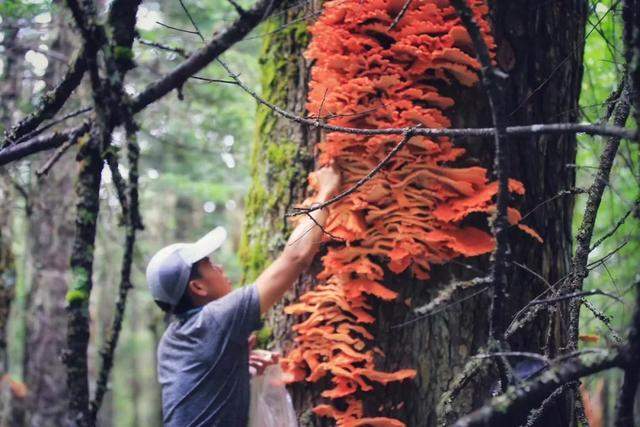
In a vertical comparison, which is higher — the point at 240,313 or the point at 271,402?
the point at 240,313

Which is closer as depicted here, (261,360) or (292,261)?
(292,261)

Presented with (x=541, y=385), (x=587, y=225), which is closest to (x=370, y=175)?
(x=541, y=385)

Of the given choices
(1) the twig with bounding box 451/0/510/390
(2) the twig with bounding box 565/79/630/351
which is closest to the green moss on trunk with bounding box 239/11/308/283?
(2) the twig with bounding box 565/79/630/351

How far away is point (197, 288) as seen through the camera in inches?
129

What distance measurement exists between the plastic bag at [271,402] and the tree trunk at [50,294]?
19.7ft

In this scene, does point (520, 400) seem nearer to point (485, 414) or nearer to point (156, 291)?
point (485, 414)

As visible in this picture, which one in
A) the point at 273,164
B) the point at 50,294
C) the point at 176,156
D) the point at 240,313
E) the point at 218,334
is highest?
the point at 176,156

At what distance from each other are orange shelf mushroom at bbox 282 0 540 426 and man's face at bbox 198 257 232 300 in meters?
0.73

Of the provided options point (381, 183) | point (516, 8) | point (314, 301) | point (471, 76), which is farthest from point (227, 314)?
point (516, 8)

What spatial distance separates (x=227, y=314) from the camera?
286 centimetres

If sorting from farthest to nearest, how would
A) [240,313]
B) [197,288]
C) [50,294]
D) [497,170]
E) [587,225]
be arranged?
1. [50,294]
2. [197,288]
3. [240,313]
4. [587,225]
5. [497,170]

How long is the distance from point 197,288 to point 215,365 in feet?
1.77

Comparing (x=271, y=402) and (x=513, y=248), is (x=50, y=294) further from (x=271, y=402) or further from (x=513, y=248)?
(x=513, y=248)

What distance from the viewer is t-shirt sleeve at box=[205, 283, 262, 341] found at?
284cm
